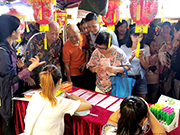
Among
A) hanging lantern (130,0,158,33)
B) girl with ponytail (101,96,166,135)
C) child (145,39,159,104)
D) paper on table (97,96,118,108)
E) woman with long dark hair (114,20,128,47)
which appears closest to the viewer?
girl with ponytail (101,96,166,135)

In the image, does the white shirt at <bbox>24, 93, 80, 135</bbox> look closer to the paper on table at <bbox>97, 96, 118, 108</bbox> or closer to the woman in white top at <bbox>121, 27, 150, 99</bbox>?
the paper on table at <bbox>97, 96, 118, 108</bbox>

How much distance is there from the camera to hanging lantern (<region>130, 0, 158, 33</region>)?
65.6 inches

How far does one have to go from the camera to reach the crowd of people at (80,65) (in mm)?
1487

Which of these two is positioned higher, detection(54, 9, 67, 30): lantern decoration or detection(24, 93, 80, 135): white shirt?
detection(54, 9, 67, 30): lantern decoration

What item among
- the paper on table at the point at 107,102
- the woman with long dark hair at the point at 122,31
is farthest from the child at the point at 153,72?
the paper on table at the point at 107,102

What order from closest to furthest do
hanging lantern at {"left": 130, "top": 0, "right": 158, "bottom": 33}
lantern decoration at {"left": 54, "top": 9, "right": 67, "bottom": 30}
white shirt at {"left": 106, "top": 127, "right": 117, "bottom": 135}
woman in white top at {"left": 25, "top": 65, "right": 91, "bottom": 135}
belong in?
1. white shirt at {"left": 106, "top": 127, "right": 117, "bottom": 135}
2. woman in white top at {"left": 25, "top": 65, "right": 91, "bottom": 135}
3. hanging lantern at {"left": 130, "top": 0, "right": 158, "bottom": 33}
4. lantern decoration at {"left": 54, "top": 9, "right": 67, "bottom": 30}

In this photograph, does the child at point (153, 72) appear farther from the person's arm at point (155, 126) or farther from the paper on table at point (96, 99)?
the person's arm at point (155, 126)

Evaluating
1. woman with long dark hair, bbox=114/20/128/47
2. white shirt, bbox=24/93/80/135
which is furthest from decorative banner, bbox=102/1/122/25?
white shirt, bbox=24/93/80/135

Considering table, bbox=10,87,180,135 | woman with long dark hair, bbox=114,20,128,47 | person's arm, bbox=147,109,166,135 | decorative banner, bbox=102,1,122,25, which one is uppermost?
decorative banner, bbox=102,1,122,25

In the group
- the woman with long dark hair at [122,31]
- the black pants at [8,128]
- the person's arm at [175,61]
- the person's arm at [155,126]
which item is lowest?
the black pants at [8,128]

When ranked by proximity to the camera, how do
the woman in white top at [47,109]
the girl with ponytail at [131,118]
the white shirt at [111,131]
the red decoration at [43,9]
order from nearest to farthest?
the girl with ponytail at [131,118], the white shirt at [111,131], the woman in white top at [47,109], the red decoration at [43,9]

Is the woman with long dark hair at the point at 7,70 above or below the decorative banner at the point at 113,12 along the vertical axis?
below

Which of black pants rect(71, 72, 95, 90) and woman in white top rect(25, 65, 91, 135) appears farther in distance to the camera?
black pants rect(71, 72, 95, 90)

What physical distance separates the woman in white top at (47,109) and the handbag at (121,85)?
Result: 0.79m
